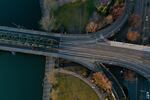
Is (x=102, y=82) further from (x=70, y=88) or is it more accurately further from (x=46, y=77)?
(x=46, y=77)

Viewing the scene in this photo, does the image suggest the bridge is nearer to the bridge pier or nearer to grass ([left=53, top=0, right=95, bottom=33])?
the bridge pier

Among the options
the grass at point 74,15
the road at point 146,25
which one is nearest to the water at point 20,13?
the grass at point 74,15

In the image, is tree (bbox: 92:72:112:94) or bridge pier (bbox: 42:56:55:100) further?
bridge pier (bbox: 42:56:55:100)

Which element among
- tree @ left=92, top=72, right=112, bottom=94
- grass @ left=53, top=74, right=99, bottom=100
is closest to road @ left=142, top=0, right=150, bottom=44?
tree @ left=92, top=72, right=112, bottom=94

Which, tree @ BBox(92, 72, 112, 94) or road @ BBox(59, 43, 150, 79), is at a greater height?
road @ BBox(59, 43, 150, 79)

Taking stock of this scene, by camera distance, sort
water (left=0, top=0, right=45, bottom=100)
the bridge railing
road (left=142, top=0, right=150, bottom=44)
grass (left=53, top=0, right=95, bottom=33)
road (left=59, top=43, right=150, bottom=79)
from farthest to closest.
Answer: water (left=0, top=0, right=45, bottom=100) → grass (left=53, top=0, right=95, bottom=33) → the bridge railing → road (left=142, top=0, right=150, bottom=44) → road (left=59, top=43, right=150, bottom=79)

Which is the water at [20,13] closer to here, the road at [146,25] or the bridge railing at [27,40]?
the bridge railing at [27,40]

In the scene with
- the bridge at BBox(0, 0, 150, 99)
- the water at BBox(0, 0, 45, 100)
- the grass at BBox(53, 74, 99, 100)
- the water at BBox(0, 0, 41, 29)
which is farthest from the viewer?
the water at BBox(0, 0, 41, 29)
